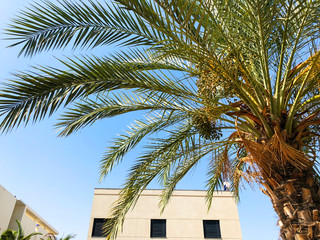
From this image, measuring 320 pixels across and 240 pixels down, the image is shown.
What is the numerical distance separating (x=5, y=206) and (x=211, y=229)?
46.2 ft

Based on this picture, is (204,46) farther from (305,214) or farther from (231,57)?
(305,214)

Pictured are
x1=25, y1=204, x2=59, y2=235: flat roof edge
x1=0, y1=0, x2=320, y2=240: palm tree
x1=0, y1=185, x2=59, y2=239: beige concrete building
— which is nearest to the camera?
x1=0, y1=0, x2=320, y2=240: palm tree

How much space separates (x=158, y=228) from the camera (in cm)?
1636

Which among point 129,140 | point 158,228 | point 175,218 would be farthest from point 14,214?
point 129,140

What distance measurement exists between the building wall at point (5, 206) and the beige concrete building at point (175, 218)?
666 centimetres

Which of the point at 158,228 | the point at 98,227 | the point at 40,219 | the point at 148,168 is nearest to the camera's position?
the point at 148,168

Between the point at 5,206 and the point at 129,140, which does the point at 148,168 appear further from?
the point at 5,206

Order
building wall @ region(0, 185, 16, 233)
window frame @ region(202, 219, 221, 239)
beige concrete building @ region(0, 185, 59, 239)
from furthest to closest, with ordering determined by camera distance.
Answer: beige concrete building @ region(0, 185, 59, 239), building wall @ region(0, 185, 16, 233), window frame @ region(202, 219, 221, 239)

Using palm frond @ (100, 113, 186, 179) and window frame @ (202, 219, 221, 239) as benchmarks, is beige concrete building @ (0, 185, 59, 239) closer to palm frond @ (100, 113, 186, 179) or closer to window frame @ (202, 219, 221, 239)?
window frame @ (202, 219, 221, 239)

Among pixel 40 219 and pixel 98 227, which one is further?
pixel 40 219

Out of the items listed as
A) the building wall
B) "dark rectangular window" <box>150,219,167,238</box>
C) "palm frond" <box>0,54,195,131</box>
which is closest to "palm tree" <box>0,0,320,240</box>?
"palm frond" <box>0,54,195,131</box>

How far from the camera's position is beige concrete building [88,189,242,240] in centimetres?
1600

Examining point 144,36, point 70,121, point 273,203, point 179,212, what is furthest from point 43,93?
point 179,212

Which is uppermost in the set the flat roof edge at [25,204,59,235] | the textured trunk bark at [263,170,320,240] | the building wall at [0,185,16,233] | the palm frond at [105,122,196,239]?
the flat roof edge at [25,204,59,235]
